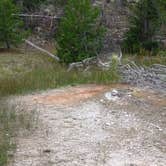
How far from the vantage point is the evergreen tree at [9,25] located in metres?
19.7

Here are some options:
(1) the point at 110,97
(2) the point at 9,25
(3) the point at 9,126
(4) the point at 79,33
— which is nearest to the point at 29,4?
(2) the point at 9,25

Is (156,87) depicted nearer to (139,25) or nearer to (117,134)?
(117,134)

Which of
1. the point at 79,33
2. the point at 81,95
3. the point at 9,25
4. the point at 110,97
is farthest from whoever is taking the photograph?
the point at 9,25

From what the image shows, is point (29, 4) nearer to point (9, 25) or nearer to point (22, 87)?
point (9, 25)

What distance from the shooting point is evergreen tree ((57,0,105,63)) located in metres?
16.9

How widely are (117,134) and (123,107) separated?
1142 mm

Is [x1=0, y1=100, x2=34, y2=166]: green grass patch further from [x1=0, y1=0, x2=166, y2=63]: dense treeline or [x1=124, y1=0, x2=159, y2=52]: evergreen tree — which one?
[x1=124, y1=0, x2=159, y2=52]: evergreen tree

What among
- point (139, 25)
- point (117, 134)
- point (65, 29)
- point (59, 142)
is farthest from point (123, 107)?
point (139, 25)

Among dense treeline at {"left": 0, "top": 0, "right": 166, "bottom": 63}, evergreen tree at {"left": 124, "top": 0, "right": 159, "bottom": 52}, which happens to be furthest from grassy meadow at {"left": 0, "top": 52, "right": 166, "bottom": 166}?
evergreen tree at {"left": 124, "top": 0, "right": 159, "bottom": 52}

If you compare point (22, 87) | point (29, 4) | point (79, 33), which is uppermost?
point (22, 87)

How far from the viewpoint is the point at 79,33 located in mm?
17359

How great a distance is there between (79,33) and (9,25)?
12.4 feet

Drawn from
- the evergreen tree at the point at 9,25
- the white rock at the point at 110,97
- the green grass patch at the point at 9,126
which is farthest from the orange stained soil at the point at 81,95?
the evergreen tree at the point at 9,25

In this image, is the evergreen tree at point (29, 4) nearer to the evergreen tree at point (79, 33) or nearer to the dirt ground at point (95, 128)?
the evergreen tree at point (79, 33)
